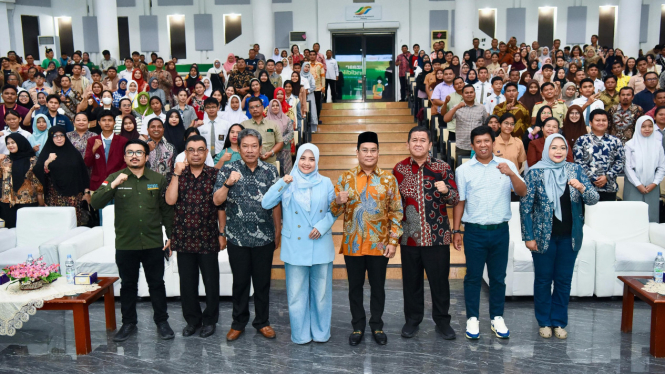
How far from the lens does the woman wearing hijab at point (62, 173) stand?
597 centimetres

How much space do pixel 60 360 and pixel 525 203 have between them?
3495mm

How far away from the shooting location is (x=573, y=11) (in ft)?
54.7

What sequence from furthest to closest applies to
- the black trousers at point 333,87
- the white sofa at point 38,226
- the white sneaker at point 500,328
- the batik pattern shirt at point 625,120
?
1. the black trousers at point 333,87
2. the batik pattern shirt at point 625,120
3. the white sofa at point 38,226
4. the white sneaker at point 500,328

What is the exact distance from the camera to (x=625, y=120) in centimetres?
689

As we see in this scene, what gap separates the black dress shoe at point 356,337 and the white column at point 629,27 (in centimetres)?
1395

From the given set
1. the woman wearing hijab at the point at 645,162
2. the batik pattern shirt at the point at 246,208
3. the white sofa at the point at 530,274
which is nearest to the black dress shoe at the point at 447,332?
the white sofa at the point at 530,274

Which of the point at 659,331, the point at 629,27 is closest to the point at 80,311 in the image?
the point at 659,331

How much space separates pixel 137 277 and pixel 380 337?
1892 millimetres

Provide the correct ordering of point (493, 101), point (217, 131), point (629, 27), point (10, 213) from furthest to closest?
point (629, 27) → point (493, 101) → point (217, 131) → point (10, 213)

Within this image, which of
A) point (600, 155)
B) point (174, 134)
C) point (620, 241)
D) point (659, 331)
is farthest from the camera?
point (174, 134)

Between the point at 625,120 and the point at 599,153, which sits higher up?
the point at 625,120

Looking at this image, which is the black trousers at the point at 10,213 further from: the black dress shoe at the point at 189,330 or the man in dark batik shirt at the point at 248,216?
the man in dark batik shirt at the point at 248,216

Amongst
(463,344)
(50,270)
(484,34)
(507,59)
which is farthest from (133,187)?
(484,34)

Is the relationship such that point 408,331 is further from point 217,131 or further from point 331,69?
point 331,69
